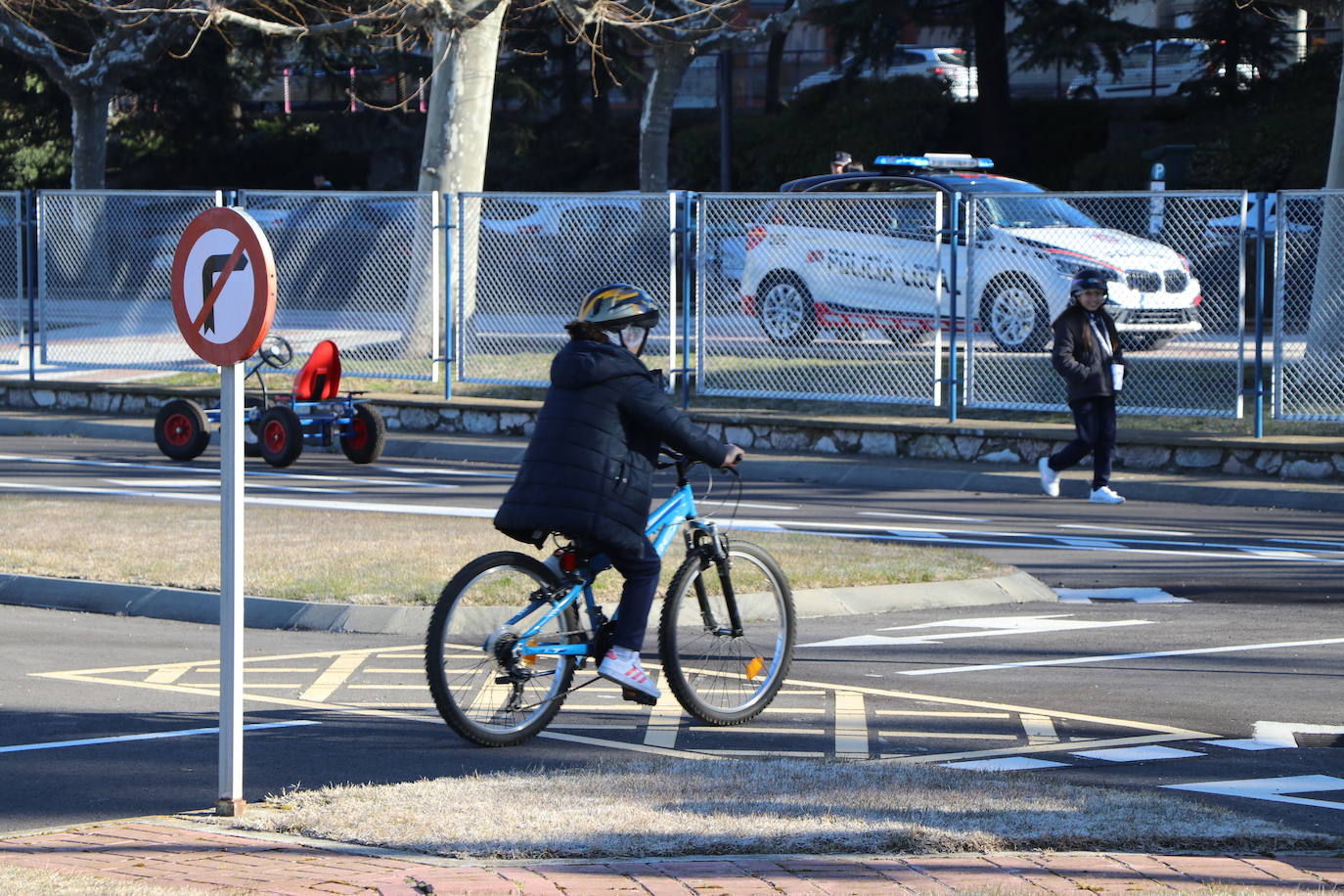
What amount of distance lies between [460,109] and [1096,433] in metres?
10.8

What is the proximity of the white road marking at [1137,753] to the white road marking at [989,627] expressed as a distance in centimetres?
232

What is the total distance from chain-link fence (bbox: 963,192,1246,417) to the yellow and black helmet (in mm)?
9485

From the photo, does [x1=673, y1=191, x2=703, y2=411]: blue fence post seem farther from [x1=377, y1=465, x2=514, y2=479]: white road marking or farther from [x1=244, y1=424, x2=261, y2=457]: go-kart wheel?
[x1=244, y1=424, x2=261, y2=457]: go-kart wheel

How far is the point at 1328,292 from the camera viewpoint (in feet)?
55.3

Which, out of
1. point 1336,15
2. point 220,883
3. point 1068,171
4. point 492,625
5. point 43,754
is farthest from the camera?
point 1068,171

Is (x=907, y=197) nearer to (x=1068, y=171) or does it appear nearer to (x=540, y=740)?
(x=540, y=740)

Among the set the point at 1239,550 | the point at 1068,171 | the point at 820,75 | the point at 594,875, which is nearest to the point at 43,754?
the point at 594,875

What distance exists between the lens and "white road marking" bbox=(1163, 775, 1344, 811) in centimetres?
620

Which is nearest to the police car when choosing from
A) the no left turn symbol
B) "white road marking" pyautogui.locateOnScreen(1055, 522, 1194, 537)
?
"white road marking" pyautogui.locateOnScreen(1055, 522, 1194, 537)

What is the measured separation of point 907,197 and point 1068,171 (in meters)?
27.7

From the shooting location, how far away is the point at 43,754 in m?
6.81

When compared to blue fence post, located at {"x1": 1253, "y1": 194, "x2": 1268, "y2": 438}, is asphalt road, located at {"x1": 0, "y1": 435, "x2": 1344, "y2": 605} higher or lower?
lower

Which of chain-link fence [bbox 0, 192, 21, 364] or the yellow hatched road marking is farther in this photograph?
chain-link fence [bbox 0, 192, 21, 364]

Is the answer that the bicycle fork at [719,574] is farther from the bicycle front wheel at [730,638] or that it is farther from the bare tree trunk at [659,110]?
the bare tree trunk at [659,110]
